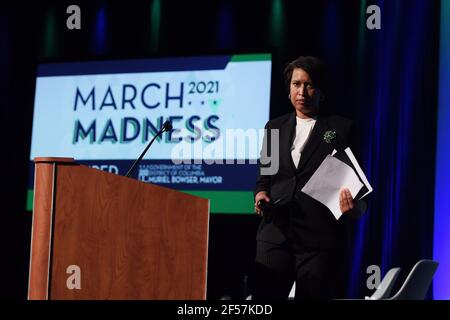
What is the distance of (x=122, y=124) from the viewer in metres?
4.86

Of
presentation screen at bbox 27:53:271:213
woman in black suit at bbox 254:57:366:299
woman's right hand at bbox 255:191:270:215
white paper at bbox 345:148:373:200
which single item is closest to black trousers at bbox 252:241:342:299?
woman in black suit at bbox 254:57:366:299

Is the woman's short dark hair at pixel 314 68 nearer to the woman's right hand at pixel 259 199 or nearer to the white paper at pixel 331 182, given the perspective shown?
the white paper at pixel 331 182

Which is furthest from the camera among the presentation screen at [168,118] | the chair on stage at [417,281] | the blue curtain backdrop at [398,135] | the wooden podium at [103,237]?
the blue curtain backdrop at [398,135]

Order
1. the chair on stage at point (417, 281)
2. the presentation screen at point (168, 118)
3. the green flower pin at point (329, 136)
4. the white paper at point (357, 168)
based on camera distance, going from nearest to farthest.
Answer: the chair on stage at point (417, 281), the white paper at point (357, 168), the green flower pin at point (329, 136), the presentation screen at point (168, 118)

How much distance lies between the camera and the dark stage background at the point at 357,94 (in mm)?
5098

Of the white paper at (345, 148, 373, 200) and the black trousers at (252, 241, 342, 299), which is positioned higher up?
the white paper at (345, 148, 373, 200)

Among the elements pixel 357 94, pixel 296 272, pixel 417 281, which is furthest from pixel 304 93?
pixel 357 94

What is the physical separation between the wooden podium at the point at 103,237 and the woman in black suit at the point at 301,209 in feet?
1.29

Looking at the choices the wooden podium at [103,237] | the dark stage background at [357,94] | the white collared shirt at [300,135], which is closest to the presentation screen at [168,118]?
the dark stage background at [357,94]

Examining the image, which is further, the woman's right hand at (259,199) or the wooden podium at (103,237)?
the woman's right hand at (259,199)

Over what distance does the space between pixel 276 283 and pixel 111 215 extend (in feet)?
2.45

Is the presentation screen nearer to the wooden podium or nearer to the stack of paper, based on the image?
the stack of paper

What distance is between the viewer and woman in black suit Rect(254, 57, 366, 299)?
98.0 inches

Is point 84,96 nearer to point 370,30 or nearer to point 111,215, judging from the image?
point 370,30
